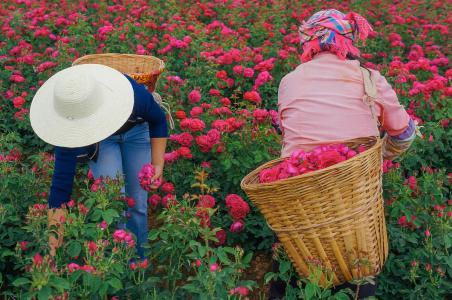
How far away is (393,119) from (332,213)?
592 mm

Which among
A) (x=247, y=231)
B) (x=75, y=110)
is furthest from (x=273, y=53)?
(x=75, y=110)

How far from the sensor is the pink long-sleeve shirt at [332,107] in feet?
7.59

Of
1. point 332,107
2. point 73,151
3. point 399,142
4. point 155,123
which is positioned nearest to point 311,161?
point 332,107

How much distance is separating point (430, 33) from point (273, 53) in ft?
6.28

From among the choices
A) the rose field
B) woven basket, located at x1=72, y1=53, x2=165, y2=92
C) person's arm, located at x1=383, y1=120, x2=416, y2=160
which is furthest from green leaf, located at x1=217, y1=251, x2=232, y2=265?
woven basket, located at x1=72, y1=53, x2=165, y2=92

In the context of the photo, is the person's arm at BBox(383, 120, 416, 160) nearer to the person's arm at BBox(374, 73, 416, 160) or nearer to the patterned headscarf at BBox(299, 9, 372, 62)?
the person's arm at BBox(374, 73, 416, 160)

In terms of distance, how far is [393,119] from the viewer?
238 centimetres

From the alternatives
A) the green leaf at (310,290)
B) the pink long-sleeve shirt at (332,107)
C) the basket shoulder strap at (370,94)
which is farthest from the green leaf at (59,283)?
the basket shoulder strap at (370,94)

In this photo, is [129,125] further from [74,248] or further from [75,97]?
[74,248]

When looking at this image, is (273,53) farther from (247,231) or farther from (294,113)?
(294,113)

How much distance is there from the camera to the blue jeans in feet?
8.58

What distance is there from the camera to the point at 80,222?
206 centimetres

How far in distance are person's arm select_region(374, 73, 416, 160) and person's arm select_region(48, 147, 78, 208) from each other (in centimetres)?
132

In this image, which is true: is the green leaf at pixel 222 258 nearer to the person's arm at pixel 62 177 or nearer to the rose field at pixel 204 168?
the rose field at pixel 204 168
